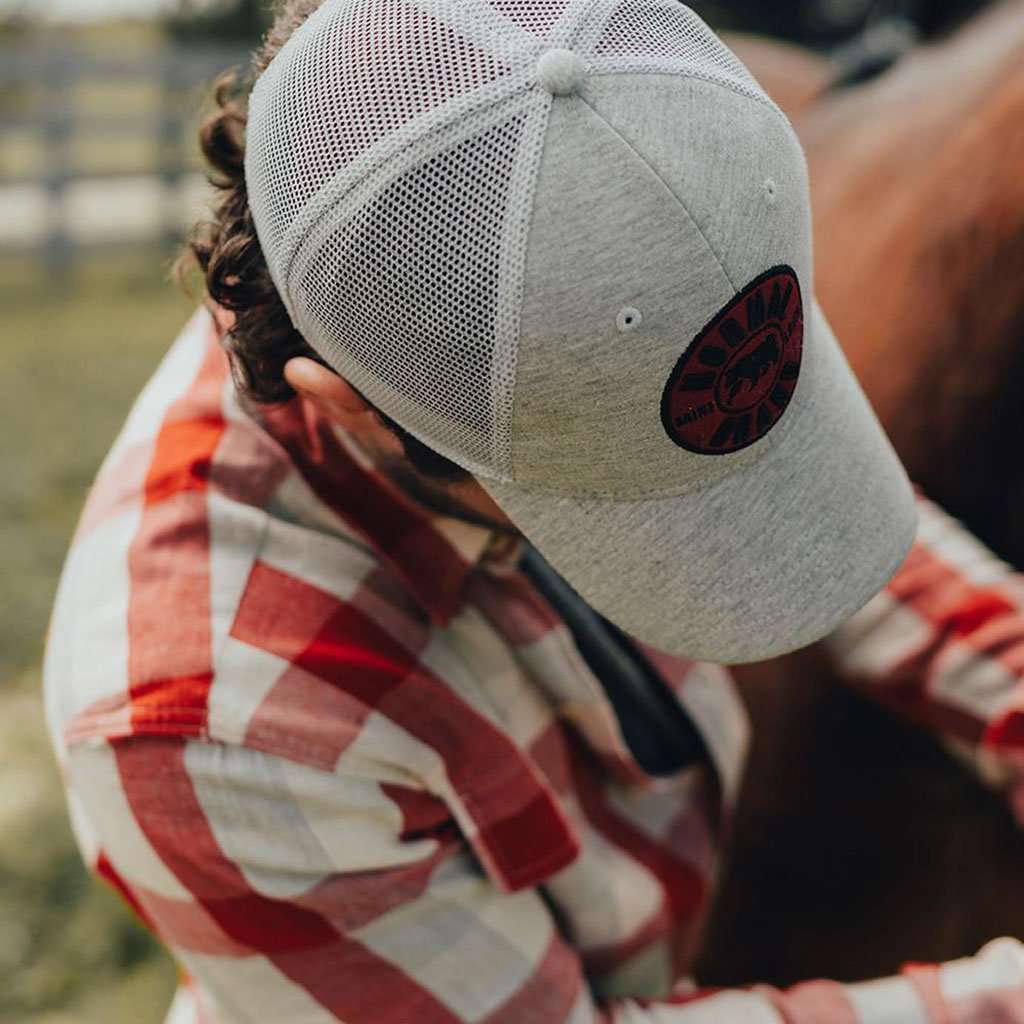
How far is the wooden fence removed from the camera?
5.34m

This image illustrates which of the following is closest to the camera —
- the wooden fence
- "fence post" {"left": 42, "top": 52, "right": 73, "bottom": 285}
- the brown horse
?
the brown horse

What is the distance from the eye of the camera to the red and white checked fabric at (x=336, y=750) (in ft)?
2.61

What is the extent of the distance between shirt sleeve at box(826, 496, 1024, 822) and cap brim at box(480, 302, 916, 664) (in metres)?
0.26

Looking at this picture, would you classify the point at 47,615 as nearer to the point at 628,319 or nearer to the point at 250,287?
the point at 250,287

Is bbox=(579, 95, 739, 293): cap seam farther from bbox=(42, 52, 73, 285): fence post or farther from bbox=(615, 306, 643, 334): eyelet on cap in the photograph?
bbox=(42, 52, 73, 285): fence post

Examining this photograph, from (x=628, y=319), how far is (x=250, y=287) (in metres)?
0.26

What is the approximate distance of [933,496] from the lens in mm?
1222

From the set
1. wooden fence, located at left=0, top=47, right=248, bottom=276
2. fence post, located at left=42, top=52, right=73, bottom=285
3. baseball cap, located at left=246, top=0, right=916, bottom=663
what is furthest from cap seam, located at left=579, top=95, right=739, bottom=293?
fence post, located at left=42, top=52, right=73, bottom=285

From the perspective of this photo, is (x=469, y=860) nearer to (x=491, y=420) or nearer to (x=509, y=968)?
(x=509, y=968)

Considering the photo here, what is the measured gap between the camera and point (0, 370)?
386cm

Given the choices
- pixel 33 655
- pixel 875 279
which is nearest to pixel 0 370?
pixel 33 655

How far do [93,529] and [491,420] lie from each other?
363mm

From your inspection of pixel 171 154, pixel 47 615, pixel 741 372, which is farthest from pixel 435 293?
pixel 171 154

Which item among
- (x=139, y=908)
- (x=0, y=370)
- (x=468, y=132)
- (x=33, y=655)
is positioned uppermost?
(x=468, y=132)
